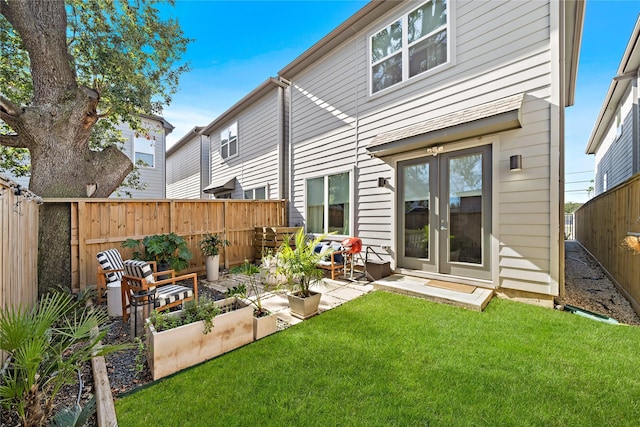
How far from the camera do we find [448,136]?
4484 millimetres

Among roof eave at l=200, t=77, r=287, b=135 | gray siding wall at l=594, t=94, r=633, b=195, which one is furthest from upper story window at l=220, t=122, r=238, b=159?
gray siding wall at l=594, t=94, r=633, b=195

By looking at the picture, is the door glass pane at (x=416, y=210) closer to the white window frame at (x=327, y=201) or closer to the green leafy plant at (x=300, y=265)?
the white window frame at (x=327, y=201)

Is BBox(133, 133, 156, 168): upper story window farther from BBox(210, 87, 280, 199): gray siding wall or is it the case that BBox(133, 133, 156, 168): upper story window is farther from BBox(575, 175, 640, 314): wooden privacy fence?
BBox(575, 175, 640, 314): wooden privacy fence

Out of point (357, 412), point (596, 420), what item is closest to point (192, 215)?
point (357, 412)

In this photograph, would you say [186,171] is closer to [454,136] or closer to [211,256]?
[211,256]

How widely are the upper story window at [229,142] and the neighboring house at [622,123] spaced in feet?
38.3

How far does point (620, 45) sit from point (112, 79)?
14939 mm

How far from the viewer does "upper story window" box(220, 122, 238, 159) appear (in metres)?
11.2

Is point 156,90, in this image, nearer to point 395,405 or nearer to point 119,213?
point 119,213

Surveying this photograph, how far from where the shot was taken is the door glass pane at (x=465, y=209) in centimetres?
464

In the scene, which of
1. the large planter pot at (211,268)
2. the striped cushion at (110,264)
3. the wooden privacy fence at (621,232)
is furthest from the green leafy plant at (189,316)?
the wooden privacy fence at (621,232)

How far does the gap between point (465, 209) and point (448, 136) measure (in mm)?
1352

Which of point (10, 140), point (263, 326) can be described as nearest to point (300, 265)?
point (263, 326)

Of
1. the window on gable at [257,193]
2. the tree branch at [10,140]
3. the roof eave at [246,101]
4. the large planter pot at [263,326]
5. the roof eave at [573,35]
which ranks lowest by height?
the large planter pot at [263,326]
